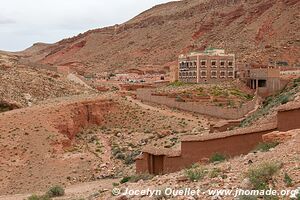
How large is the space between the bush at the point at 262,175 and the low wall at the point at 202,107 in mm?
20538

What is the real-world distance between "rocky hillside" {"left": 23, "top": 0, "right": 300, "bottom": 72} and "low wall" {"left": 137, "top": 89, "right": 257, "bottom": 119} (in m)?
20.8

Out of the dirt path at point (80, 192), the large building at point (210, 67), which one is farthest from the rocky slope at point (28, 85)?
the dirt path at point (80, 192)

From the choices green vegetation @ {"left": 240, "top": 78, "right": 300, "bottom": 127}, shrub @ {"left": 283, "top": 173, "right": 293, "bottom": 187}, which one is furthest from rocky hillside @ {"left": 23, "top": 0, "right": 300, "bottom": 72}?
shrub @ {"left": 283, "top": 173, "right": 293, "bottom": 187}

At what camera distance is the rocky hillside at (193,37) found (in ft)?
196

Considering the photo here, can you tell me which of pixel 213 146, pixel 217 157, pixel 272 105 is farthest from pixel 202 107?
pixel 217 157

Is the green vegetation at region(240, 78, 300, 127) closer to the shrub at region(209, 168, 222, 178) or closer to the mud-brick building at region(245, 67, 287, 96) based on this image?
the shrub at region(209, 168, 222, 178)

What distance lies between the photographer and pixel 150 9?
113000 mm

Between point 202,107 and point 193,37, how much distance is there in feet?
146

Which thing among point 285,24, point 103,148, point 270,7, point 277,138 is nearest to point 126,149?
point 103,148

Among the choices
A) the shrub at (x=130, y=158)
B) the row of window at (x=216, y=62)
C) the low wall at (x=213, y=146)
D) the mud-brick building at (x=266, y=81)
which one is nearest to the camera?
the low wall at (x=213, y=146)

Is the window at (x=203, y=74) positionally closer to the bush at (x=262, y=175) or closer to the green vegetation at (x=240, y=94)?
the green vegetation at (x=240, y=94)

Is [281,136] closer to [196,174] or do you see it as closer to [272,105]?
[196,174]

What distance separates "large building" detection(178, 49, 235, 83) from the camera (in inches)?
1725

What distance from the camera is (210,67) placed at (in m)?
44.0
